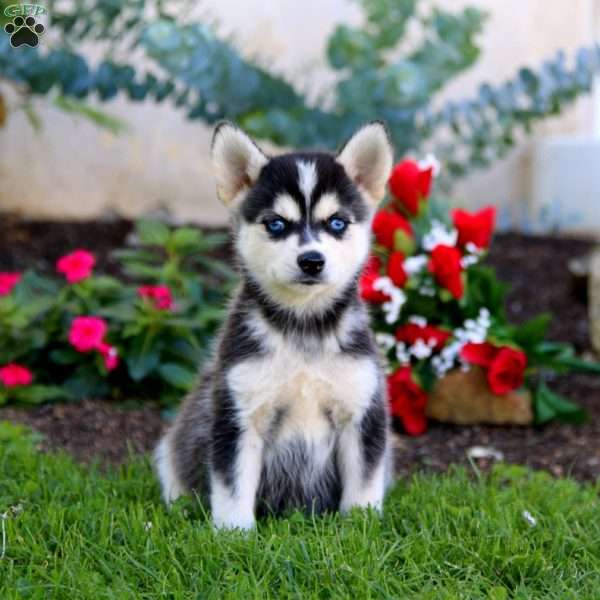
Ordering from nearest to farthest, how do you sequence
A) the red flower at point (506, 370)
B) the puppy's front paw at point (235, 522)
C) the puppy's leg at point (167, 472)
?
the puppy's front paw at point (235, 522) < the puppy's leg at point (167, 472) < the red flower at point (506, 370)

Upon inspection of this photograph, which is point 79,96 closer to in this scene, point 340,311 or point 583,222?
point 340,311

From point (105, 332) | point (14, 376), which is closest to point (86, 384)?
point (105, 332)

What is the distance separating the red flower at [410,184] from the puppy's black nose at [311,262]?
244 cm

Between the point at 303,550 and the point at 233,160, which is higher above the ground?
the point at 233,160

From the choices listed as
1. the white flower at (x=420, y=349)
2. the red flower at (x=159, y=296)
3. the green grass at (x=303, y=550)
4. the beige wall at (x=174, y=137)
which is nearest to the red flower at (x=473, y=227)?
the white flower at (x=420, y=349)

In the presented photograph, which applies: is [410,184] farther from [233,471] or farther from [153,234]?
[233,471]

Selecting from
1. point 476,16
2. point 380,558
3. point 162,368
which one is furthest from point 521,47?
point 380,558

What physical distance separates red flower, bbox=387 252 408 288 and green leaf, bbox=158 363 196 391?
1291mm

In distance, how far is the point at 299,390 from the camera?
3686 mm

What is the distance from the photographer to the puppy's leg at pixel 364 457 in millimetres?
3758

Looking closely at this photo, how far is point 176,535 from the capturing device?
365 centimetres

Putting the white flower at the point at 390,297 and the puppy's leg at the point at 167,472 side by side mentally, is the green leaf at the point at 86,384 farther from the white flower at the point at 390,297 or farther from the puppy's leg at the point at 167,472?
the white flower at the point at 390,297

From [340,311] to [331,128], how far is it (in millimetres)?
3890

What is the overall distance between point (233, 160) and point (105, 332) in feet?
7.69
